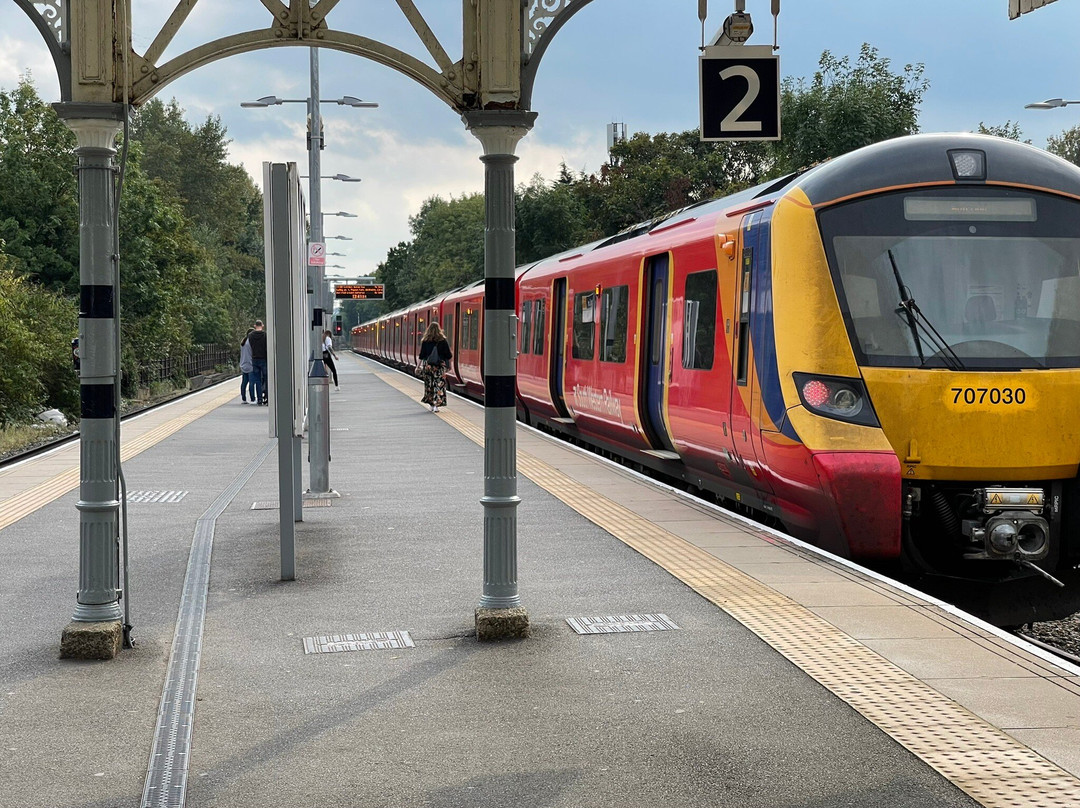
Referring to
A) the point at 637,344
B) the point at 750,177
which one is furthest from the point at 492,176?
the point at 750,177

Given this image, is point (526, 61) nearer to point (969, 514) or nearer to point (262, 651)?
point (262, 651)

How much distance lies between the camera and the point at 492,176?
266 inches

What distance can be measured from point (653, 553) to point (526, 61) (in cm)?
347

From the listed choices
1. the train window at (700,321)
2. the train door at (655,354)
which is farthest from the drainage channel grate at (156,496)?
the train window at (700,321)

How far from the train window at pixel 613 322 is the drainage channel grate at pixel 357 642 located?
318 inches

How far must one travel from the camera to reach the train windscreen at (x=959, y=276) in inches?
335

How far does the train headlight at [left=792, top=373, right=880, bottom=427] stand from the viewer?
838 centimetres

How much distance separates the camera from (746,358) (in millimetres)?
9766

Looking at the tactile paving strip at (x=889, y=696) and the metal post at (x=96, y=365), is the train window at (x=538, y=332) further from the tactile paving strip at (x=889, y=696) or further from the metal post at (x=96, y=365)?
the metal post at (x=96, y=365)

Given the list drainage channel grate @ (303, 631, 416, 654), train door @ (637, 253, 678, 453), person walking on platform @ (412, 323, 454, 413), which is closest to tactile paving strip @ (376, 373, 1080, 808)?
drainage channel grate @ (303, 631, 416, 654)

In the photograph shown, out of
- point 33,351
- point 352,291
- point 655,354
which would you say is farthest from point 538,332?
point 352,291

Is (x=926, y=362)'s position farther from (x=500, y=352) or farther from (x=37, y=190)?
(x=37, y=190)

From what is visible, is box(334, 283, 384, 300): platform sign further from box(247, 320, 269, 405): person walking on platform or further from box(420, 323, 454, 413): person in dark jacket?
box(420, 323, 454, 413): person in dark jacket

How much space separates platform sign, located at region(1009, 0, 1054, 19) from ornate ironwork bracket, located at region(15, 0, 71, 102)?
5.10 m
